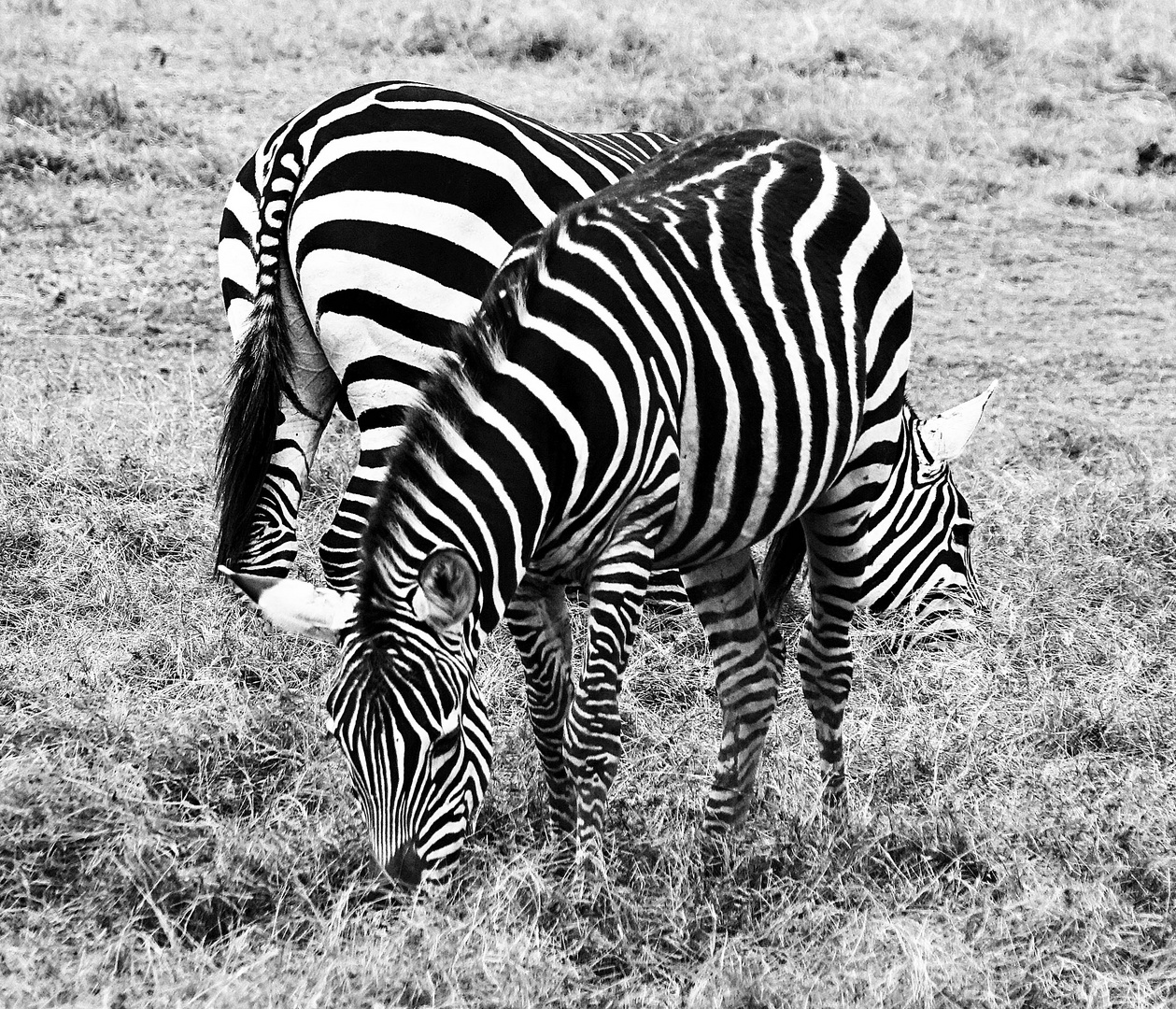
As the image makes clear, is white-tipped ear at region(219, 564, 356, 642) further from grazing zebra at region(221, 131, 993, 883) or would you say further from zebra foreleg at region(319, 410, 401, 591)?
zebra foreleg at region(319, 410, 401, 591)

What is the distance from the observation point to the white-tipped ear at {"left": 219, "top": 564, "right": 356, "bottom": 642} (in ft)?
9.97

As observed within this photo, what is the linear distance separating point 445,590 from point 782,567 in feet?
6.23

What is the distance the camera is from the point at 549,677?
3951 mm

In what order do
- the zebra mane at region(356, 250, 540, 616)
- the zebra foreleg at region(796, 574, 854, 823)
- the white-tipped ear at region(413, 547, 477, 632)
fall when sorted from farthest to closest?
the zebra foreleg at region(796, 574, 854, 823) < the zebra mane at region(356, 250, 540, 616) < the white-tipped ear at region(413, 547, 477, 632)

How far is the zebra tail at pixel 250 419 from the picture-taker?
4781mm

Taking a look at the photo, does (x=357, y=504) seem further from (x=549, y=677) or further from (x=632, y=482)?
(x=632, y=482)

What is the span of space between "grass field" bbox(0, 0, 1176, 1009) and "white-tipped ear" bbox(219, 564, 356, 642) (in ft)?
2.40

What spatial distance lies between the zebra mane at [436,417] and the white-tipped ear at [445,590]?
0.11 meters

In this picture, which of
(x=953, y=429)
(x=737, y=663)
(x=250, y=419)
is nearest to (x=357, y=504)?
(x=250, y=419)

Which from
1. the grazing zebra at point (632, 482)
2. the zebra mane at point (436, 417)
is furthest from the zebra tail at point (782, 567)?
the zebra mane at point (436, 417)

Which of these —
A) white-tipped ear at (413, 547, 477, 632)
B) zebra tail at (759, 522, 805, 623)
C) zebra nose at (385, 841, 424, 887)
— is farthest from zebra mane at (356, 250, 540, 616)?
zebra tail at (759, 522, 805, 623)

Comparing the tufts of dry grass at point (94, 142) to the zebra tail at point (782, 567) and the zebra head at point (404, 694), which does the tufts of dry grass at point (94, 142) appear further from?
the zebra head at point (404, 694)

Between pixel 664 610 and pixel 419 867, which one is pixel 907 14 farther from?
pixel 419 867

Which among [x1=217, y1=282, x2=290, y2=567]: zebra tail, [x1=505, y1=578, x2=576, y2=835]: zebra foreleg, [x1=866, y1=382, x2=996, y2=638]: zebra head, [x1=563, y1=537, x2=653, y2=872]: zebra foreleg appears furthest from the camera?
[x1=217, y1=282, x2=290, y2=567]: zebra tail
